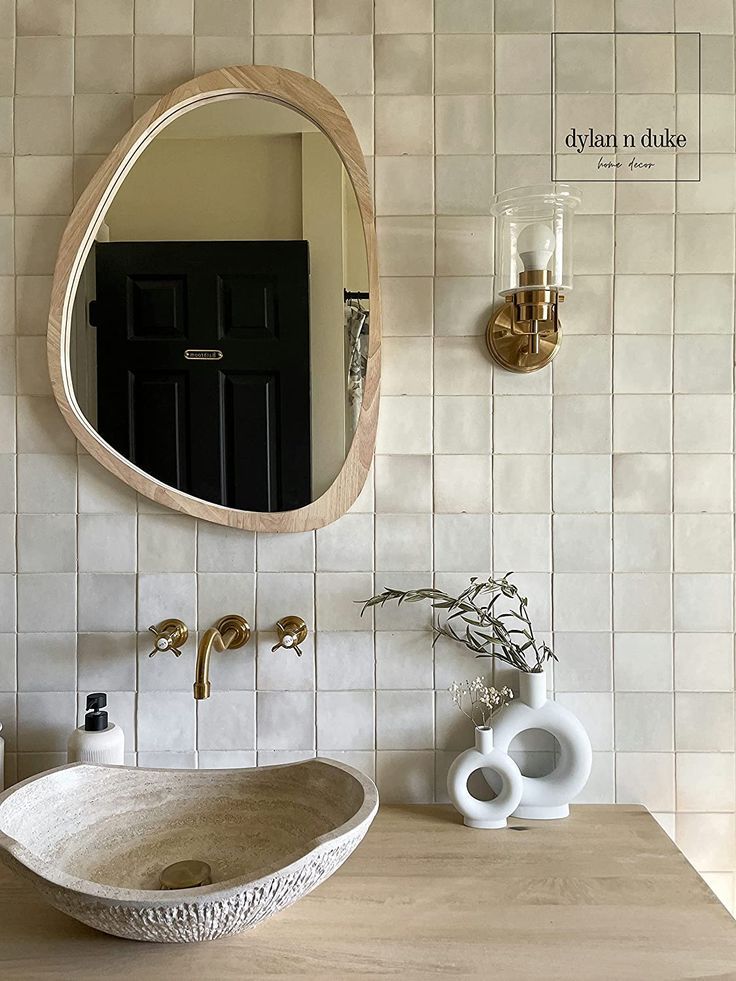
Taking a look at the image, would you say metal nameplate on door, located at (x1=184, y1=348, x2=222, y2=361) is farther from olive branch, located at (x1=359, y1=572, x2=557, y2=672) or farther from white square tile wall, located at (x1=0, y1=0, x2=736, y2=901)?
olive branch, located at (x1=359, y1=572, x2=557, y2=672)

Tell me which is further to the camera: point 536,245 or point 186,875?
point 536,245

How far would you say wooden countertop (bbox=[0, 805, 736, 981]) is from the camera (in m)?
0.92

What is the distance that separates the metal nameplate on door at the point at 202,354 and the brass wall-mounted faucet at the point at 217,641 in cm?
41

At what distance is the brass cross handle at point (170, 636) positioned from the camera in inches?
51.0

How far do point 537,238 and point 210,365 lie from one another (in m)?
0.54

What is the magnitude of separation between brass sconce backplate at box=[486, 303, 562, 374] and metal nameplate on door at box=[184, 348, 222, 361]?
0.43 m

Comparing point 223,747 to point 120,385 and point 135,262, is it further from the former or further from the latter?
point 135,262

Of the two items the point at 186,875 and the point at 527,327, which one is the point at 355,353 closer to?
the point at 527,327

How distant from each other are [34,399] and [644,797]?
1.18m

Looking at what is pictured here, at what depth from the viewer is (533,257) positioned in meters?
1.24

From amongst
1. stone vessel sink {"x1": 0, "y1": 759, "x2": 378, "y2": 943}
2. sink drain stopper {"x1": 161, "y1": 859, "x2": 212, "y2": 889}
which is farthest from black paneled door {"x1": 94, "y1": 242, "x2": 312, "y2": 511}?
sink drain stopper {"x1": 161, "y1": 859, "x2": 212, "y2": 889}

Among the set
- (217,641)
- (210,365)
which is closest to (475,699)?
(217,641)

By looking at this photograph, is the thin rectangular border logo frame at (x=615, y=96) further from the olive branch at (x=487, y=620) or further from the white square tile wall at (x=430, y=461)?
the olive branch at (x=487, y=620)

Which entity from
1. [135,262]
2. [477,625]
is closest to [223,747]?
[477,625]
